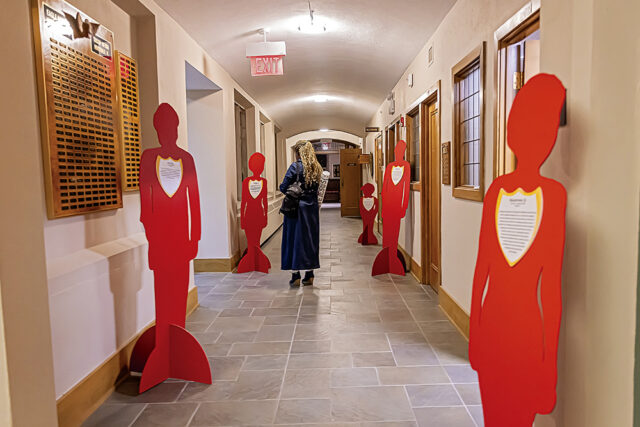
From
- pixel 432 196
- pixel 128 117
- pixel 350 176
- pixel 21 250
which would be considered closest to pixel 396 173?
pixel 432 196

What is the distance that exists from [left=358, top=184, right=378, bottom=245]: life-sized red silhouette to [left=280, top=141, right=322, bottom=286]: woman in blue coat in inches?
129

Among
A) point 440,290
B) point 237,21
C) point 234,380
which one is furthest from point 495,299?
point 237,21

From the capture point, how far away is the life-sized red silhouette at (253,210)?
240 inches

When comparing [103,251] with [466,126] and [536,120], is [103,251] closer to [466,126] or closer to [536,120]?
[536,120]

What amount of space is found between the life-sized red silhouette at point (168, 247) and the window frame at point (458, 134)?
210 cm

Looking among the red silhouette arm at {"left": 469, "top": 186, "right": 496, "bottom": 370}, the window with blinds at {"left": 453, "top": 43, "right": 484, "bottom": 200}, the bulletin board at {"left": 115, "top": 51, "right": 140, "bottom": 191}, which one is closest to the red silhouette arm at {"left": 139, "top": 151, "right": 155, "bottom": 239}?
the bulletin board at {"left": 115, "top": 51, "right": 140, "bottom": 191}

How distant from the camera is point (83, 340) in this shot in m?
2.48

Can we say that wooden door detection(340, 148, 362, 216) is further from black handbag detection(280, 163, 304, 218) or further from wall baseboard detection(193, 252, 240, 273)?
black handbag detection(280, 163, 304, 218)

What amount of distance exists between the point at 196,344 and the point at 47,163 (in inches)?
54.8

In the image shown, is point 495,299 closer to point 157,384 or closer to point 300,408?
point 300,408

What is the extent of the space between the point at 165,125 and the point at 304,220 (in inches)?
104

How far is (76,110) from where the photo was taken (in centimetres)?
254

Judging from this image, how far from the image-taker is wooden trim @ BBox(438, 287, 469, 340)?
3.57m

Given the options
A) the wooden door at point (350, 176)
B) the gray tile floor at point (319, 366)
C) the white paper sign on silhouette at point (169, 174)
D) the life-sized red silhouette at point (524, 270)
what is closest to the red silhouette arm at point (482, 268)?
the life-sized red silhouette at point (524, 270)
